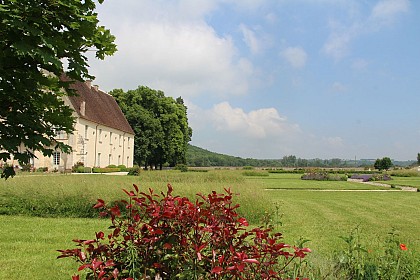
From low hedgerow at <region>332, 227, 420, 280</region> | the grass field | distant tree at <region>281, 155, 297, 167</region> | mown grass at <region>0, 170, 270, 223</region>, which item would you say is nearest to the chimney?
the grass field

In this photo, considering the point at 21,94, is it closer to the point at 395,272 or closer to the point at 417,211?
the point at 395,272

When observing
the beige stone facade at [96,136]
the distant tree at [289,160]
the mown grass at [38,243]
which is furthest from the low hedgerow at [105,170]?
the distant tree at [289,160]

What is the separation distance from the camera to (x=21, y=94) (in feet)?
11.7

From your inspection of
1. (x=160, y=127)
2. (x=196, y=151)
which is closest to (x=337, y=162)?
(x=196, y=151)

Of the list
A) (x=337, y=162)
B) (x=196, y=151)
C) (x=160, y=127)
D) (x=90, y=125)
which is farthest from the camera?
(x=196, y=151)

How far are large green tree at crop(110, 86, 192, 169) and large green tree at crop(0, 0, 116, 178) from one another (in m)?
47.6

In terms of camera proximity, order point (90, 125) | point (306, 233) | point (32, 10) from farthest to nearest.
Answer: point (90, 125) < point (306, 233) < point (32, 10)

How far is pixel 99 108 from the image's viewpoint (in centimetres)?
4622

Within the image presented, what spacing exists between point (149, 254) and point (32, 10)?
7.11 feet

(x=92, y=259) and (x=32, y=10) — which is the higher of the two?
(x=32, y=10)

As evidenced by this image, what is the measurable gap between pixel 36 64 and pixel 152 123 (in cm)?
4865

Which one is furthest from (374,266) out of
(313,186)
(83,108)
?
(83,108)

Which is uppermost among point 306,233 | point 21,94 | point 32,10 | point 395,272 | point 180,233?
point 32,10

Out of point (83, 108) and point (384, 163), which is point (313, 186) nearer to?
point (83, 108)
